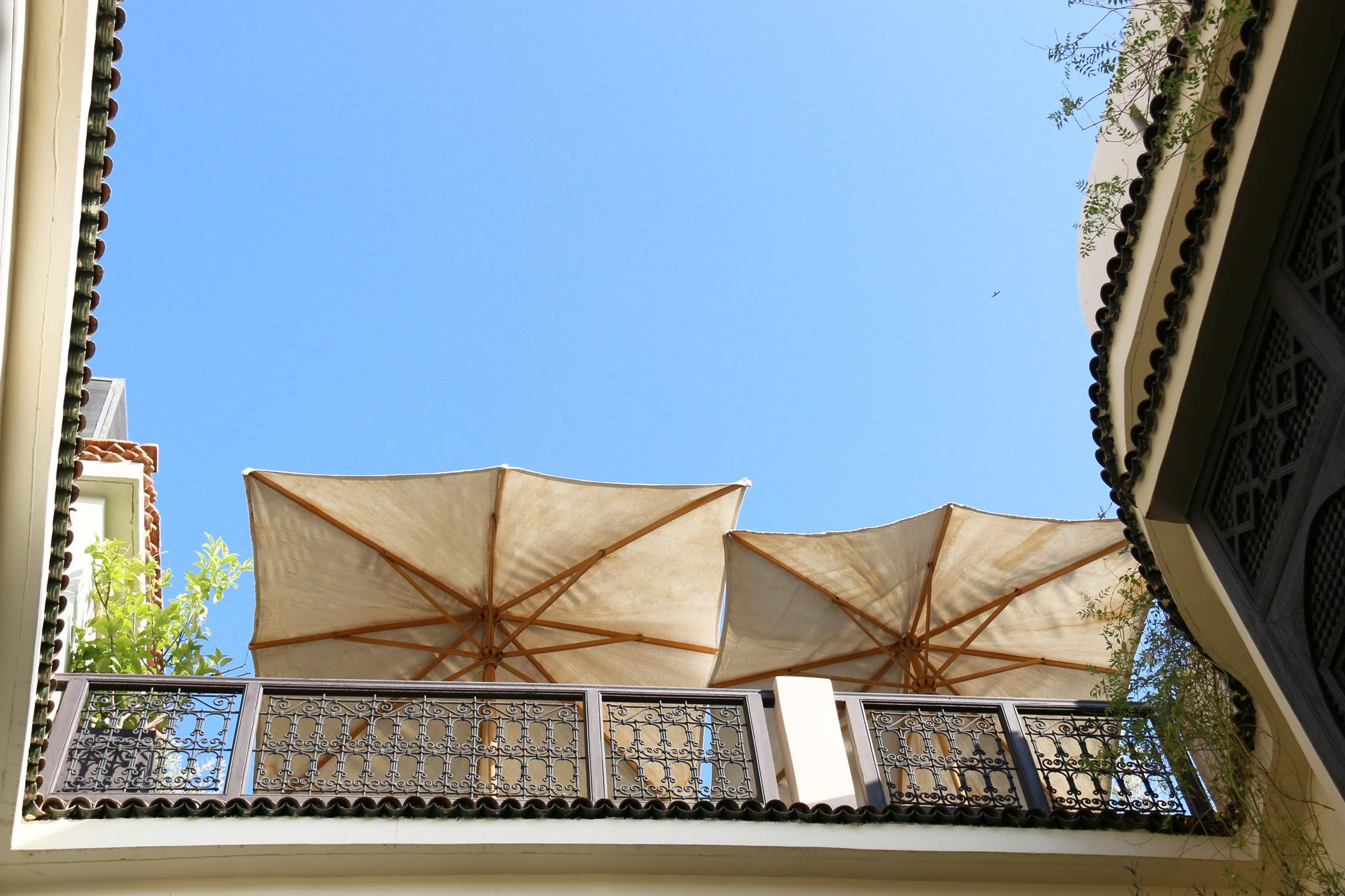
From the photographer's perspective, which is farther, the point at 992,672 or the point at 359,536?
the point at 992,672

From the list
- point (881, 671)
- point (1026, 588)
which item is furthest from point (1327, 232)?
point (881, 671)

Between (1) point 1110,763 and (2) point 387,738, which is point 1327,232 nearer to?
(1) point 1110,763

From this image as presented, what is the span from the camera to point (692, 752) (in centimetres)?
692

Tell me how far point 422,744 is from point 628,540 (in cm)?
313

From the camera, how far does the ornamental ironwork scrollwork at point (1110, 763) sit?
6.77m

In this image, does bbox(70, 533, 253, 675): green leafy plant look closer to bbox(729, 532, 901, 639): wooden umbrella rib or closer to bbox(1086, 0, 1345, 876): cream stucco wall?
bbox(729, 532, 901, 639): wooden umbrella rib

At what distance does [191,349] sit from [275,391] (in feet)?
4.95

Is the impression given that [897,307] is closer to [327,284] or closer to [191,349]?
[327,284]

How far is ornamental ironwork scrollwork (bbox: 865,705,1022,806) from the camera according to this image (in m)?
6.78

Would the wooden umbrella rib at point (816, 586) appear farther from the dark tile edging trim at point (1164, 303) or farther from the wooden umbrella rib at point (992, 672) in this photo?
the dark tile edging trim at point (1164, 303)

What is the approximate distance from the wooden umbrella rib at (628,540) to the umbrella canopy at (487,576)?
0.04 ft

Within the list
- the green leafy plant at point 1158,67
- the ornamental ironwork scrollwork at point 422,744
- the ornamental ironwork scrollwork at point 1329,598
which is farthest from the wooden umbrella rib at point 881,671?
the ornamental ironwork scrollwork at point 1329,598

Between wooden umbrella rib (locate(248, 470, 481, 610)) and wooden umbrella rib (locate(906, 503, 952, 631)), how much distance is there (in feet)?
11.1

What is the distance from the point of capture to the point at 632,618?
32.7 ft
